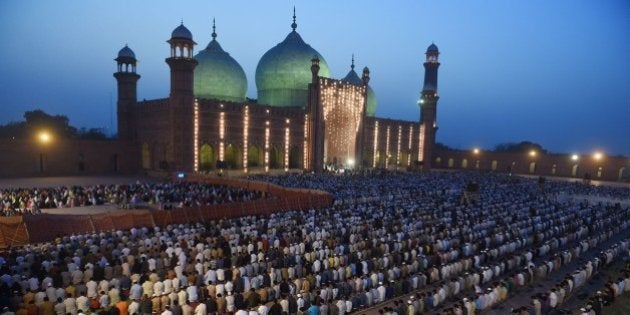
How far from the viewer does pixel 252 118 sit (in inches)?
1492

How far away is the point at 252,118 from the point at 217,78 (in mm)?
6836

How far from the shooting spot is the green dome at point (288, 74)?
150ft

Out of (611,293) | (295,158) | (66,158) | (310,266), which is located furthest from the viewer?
(295,158)

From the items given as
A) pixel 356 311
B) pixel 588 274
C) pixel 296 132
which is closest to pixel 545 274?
pixel 588 274

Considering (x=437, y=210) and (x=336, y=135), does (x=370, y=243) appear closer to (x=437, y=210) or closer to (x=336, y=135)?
(x=437, y=210)

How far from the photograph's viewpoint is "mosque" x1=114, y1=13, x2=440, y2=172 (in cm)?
3303

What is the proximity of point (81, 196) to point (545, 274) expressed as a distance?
849 inches

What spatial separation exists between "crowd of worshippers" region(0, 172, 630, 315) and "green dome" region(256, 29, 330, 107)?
2940 cm

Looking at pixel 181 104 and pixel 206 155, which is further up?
pixel 181 104

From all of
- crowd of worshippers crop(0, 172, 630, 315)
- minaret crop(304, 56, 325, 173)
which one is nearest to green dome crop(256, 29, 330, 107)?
minaret crop(304, 56, 325, 173)

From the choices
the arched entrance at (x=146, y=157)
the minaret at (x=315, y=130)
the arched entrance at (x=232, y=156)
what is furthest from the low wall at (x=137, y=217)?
the minaret at (x=315, y=130)

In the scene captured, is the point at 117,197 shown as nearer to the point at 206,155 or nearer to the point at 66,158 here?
the point at 66,158

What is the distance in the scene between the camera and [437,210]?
20.0 m

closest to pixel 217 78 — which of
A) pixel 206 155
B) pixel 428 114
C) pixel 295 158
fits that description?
pixel 206 155
